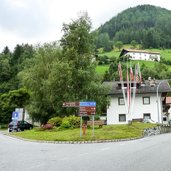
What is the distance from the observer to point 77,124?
40656 millimetres

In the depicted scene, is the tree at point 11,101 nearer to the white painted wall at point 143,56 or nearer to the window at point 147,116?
the window at point 147,116

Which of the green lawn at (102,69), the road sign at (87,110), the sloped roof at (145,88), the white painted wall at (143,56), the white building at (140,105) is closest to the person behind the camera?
the road sign at (87,110)

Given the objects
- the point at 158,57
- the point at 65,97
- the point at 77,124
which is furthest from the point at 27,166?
the point at 158,57

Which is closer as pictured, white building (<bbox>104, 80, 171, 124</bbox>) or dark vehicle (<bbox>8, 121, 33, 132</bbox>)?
dark vehicle (<bbox>8, 121, 33, 132</bbox>)

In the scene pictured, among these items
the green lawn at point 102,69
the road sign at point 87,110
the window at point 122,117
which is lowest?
the road sign at point 87,110

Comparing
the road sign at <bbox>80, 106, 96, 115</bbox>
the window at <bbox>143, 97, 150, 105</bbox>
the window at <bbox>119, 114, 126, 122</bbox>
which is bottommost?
the road sign at <bbox>80, 106, 96, 115</bbox>

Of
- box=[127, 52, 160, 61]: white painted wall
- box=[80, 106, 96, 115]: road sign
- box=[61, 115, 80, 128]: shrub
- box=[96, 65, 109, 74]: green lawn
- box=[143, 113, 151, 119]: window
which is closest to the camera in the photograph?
box=[80, 106, 96, 115]: road sign

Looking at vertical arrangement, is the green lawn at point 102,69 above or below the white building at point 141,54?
below

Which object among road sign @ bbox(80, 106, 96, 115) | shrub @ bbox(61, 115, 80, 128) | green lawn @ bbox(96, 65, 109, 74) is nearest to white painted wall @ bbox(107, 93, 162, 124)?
shrub @ bbox(61, 115, 80, 128)

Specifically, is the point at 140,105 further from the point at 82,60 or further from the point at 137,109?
the point at 82,60

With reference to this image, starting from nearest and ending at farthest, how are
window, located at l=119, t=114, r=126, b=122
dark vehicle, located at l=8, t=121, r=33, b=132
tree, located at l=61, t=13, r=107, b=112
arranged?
tree, located at l=61, t=13, r=107, b=112, dark vehicle, located at l=8, t=121, r=33, b=132, window, located at l=119, t=114, r=126, b=122

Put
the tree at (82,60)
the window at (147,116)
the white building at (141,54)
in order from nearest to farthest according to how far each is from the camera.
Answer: the tree at (82,60), the window at (147,116), the white building at (141,54)

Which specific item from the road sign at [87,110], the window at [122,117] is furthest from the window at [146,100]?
the road sign at [87,110]

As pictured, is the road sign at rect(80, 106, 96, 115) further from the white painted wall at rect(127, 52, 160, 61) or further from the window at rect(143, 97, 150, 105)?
the white painted wall at rect(127, 52, 160, 61)
